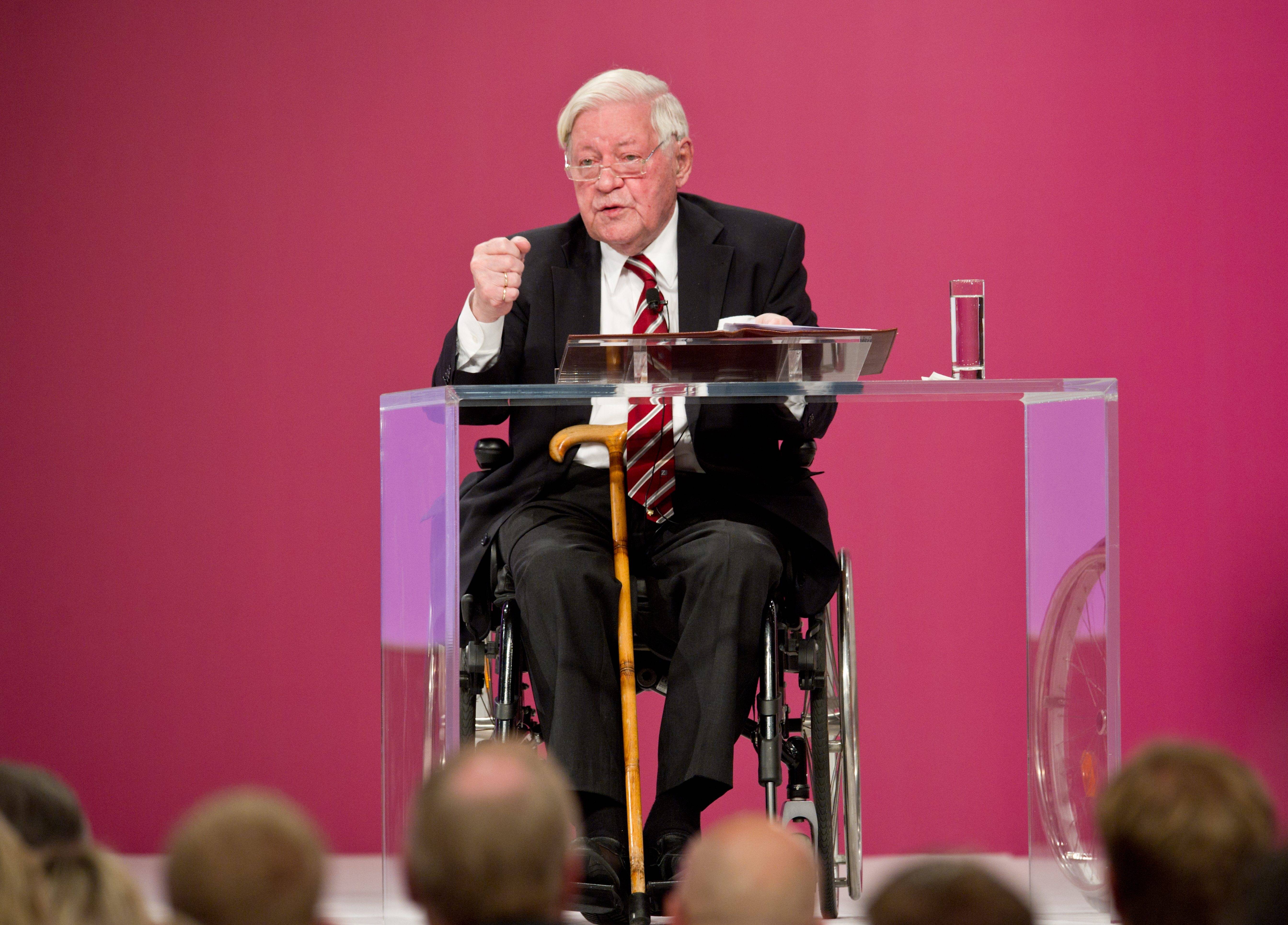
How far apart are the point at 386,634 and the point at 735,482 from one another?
0.65 metres

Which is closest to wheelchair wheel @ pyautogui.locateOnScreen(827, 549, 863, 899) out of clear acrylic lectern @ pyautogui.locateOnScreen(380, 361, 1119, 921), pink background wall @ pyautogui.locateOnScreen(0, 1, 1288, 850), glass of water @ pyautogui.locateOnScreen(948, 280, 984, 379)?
clear acrylic lectern @ pyautogui.locateOnScreen(380, 361, 1119, 921)

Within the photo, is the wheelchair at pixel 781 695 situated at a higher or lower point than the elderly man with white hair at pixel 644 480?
lower

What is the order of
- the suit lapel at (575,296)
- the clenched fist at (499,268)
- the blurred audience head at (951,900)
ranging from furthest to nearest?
the suit lapel at (575,296) < the clenched fist at (499,268) < the blurred audience head at (951,900)

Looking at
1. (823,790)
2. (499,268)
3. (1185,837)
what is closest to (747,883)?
(1185,837)

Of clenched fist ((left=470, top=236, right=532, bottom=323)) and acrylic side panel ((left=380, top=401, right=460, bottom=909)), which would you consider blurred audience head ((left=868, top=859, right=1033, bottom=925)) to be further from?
clenched fist ((left=470, top=236, right=532, bottom=323))

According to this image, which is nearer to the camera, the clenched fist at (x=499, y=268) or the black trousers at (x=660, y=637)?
the black trousers at (x=660, y=637)

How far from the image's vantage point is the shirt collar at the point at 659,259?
2.71 meters

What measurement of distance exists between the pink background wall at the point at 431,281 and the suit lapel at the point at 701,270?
3.17ft

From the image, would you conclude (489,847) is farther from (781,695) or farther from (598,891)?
(781,695)

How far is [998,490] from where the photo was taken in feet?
12.1

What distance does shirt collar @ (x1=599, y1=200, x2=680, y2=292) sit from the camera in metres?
2.71

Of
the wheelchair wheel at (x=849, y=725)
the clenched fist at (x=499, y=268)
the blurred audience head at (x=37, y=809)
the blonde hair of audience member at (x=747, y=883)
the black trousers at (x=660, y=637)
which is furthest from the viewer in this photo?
the wheelchair wheel at (x=849, y=725)

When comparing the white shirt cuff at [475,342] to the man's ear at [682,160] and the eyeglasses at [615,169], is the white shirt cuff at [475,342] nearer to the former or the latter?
the eyeglasses at [615,169]

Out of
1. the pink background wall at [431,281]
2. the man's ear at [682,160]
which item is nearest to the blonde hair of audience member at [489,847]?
the man's ear at [682,160]
